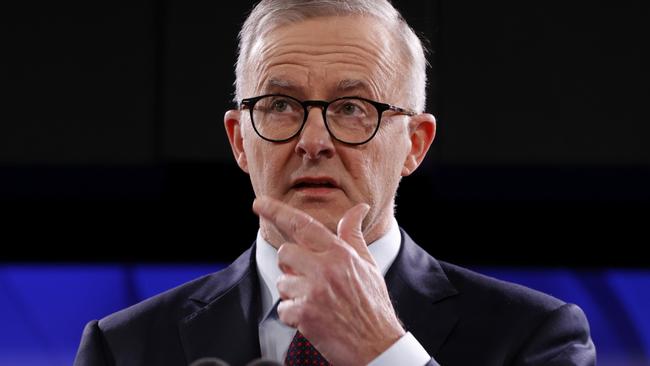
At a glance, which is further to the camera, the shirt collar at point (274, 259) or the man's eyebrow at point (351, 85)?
the shirt collar at point (274, 259)

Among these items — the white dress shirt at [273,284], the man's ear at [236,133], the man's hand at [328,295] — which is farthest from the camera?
the man's ear at [236,133]

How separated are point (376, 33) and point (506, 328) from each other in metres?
0.51

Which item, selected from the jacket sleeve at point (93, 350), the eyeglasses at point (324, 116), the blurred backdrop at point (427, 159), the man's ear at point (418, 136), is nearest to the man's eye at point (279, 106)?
the eyeglasses at point (324, 116)

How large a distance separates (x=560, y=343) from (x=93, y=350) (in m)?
0.74

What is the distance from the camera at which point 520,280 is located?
323cm

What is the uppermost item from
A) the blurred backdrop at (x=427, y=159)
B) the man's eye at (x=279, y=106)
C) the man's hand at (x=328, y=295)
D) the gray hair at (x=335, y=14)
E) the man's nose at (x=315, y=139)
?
the gray hair at (x=335, y=14)

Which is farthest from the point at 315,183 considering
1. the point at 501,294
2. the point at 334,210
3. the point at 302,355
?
the point at 501,294

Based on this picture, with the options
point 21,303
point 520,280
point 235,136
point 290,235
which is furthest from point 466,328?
point 21,303

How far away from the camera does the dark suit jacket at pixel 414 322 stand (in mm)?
1569

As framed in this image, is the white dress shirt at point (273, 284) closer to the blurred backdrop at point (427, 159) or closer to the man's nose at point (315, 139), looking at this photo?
the man's nose at point (315, 139)

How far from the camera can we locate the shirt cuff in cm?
134

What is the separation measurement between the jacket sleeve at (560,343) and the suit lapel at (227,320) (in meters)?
0.42

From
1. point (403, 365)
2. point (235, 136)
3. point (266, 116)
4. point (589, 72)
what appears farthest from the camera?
point (589, 72)

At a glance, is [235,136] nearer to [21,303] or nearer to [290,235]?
[290,235]
